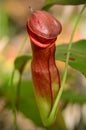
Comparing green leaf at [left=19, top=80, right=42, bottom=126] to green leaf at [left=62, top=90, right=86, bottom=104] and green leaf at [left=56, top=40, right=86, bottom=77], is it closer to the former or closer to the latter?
green leaf at [left=62, top=90, right=86, bottom=104]

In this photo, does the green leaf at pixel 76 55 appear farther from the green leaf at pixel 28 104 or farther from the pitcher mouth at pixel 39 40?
the green leaf at pixel 28 104

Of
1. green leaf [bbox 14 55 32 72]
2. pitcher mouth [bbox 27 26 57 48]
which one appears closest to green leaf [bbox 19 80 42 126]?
green leaf [bbox 14 55 32 72]

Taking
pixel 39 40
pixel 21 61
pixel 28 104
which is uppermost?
pixel 39 40

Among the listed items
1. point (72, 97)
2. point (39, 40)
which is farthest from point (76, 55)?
point (72, 97)

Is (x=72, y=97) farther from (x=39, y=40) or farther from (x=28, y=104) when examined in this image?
(x=39, y=40)

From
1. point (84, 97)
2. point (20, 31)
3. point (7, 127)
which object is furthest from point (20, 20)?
point (84, 97)

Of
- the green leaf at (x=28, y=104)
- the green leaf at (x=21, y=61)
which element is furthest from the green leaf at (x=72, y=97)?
the green leaf at (x=21, y=61)
